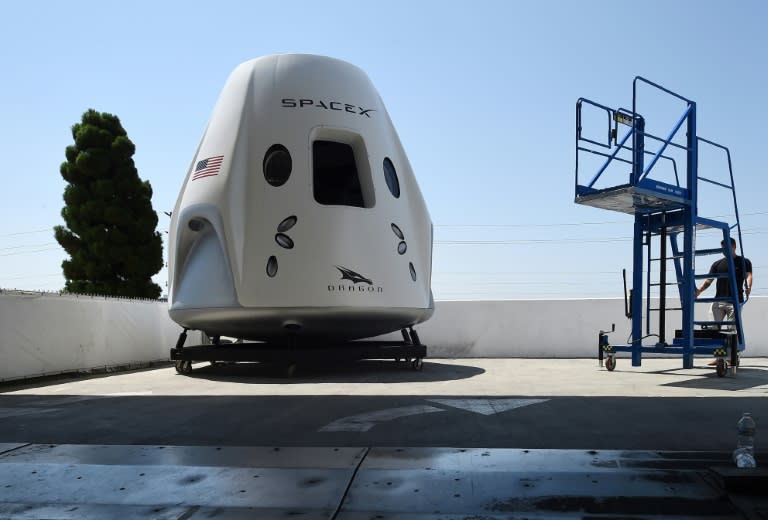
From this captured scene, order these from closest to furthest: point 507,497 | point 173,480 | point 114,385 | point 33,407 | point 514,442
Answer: point 507,497 → point 173,480 → point 514,442 → point 33,407 → point 114,385

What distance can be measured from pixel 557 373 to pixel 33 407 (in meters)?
7.84

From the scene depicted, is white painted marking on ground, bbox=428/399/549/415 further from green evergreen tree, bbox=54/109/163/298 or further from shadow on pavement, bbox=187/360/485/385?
green evergreen tree, bbox=54/109/163/298

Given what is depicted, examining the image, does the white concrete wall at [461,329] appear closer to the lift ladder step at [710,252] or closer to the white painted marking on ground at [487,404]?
the lift ladder step at [710,252]

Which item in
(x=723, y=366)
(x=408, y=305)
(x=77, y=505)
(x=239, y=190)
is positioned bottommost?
(x=77, y=505)

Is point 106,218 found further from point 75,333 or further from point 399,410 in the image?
point 399,410

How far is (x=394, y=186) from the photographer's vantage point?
11.9 meters

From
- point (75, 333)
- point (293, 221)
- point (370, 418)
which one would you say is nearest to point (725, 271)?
point (293, 221)

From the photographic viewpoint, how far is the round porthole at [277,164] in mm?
10766

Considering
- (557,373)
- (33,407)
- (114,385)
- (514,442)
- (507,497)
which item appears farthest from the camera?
(557,373)

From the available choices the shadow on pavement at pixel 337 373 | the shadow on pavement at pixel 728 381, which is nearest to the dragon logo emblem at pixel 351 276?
the shadow on pavement at pixel 337 373

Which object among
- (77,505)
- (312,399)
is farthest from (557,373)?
(77,505)

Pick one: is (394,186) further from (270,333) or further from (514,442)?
(514,442)

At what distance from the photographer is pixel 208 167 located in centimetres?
1110

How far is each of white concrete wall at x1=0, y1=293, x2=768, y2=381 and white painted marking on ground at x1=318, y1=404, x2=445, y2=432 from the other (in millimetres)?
7402
